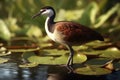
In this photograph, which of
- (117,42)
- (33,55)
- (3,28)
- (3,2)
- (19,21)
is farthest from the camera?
(3,2)

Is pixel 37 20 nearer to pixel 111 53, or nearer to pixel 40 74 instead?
pixel 111 53

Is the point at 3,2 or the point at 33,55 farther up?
the point at 3,2

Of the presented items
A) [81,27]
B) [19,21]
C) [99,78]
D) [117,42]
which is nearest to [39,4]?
[19,21]

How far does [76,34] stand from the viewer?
541 cm

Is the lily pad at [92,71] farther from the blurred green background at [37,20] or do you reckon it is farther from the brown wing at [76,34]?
the blurred green background at [37,20]

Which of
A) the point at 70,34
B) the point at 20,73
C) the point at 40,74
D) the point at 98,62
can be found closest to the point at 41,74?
the point at 40,74

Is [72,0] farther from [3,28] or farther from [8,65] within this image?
[8,65]

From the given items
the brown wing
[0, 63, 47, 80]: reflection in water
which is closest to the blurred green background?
the brown wing

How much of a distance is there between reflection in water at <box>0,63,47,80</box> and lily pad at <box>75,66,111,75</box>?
0.44 meters

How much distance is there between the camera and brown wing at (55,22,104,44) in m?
5.40

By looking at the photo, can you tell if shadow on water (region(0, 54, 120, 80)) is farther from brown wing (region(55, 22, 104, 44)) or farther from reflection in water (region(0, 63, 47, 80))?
brown wing (region(55, 22, 104, 44))

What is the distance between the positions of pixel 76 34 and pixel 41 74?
0.76 m

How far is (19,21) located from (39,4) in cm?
82

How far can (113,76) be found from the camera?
495 cm
